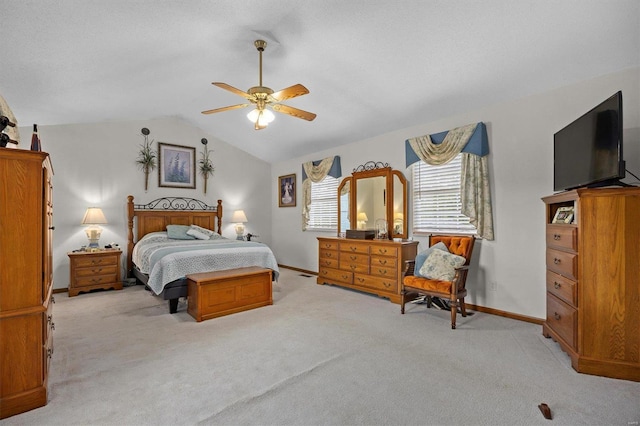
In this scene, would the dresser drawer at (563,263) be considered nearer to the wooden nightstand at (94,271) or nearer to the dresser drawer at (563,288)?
the dresser drawer at (563,288)

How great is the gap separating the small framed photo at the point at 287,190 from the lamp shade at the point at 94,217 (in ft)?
11.8

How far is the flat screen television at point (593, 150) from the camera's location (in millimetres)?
2371

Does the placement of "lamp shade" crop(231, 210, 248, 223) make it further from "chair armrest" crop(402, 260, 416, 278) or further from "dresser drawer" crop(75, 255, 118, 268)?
"chair armrest" crop(402, 260, 416, 278)

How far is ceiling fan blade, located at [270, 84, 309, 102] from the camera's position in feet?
9.69

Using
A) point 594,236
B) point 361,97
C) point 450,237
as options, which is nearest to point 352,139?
point 361,97

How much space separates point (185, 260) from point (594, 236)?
14.1 feet

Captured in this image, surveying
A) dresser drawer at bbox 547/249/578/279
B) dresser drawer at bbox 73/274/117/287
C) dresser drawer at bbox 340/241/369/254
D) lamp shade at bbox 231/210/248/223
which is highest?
lamp shade at bbox 231/210/248/223

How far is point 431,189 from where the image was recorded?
15.3ft

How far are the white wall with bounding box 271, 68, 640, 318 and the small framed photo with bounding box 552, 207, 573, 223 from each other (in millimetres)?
592

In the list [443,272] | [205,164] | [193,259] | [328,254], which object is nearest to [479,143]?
[443,272]

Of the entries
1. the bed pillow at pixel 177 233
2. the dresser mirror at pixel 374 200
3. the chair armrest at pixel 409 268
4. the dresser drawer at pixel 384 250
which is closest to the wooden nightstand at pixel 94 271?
the bed pillow at pixel 177 233

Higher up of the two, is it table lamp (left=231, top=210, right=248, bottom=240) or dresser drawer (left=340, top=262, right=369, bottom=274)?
table lamp (left=231, top=210, right=248, bottom=240)

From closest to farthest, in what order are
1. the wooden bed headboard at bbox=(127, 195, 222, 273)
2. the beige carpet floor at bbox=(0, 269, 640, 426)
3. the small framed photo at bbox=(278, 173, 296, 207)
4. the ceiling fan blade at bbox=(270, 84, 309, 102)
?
1. the beige carpet floor at bbox=(0, 269, 640, 426)
2. the ceiling fan blade at bbox=(270, 84, 309, 102)
3. the wooden bed headboard at bbox=(127, 195, 222, 273)
4. the small framed photo at bbox=(278, 173, 296, 207)

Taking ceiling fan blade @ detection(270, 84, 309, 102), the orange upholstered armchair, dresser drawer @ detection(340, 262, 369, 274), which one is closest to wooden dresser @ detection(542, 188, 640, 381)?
the orange upholstered armchair
